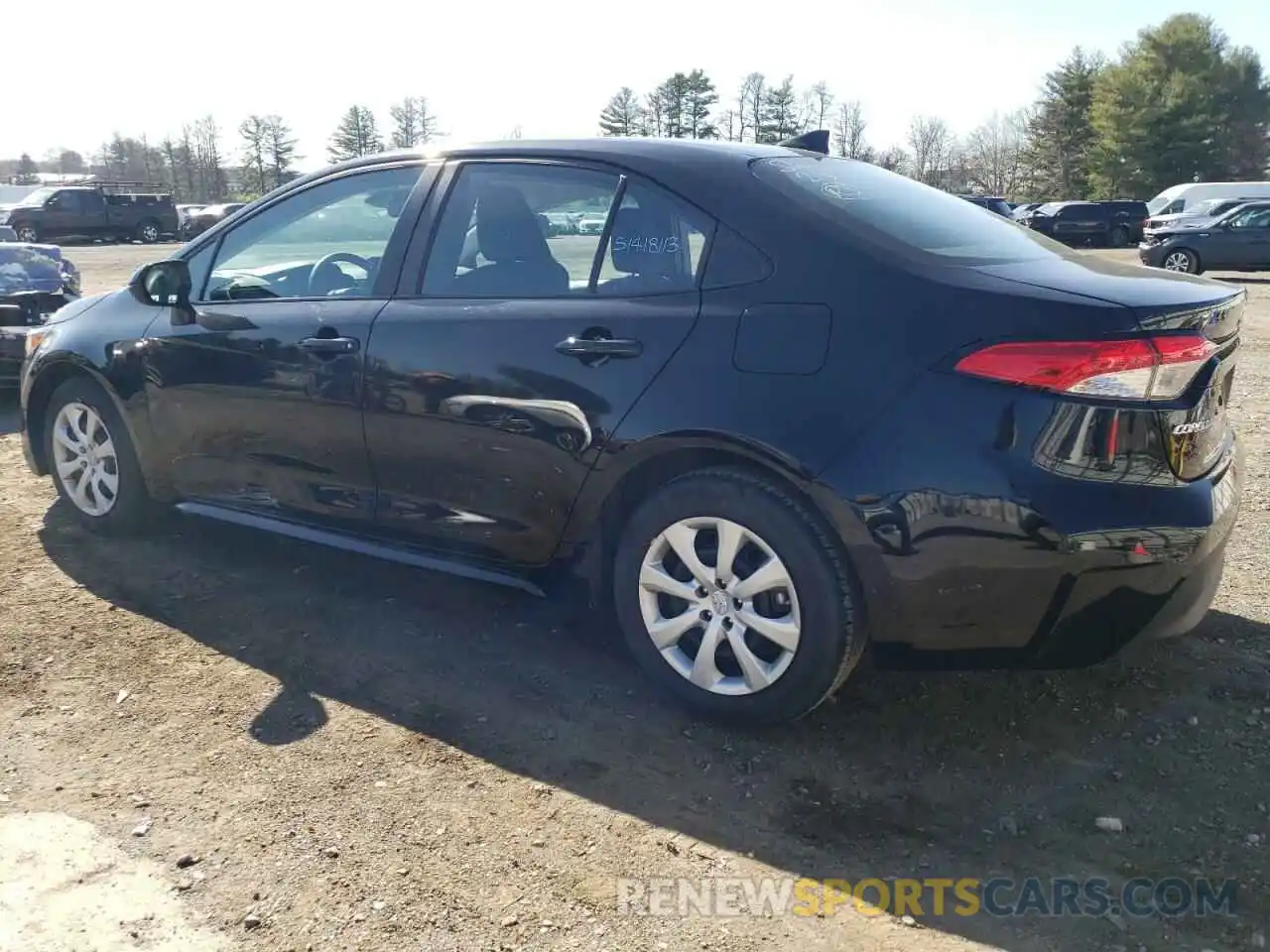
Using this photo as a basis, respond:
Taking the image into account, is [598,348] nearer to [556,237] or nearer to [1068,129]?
[556,237]

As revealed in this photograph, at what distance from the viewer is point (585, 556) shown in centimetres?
343

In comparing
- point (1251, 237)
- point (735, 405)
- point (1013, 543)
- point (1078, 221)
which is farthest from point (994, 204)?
point (1078, 221)

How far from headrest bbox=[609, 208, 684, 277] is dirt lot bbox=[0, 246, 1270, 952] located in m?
1.34

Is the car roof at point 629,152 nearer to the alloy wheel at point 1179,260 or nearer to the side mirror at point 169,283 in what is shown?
the side mirror at point 169,283

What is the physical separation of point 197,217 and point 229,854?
42.5 meters

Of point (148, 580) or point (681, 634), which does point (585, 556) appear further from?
point (148, 580)

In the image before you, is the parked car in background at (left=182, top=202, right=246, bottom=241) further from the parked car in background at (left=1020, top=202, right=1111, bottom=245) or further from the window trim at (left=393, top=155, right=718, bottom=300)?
the window trim at (left=393, top=155, right=718, bottom=300)

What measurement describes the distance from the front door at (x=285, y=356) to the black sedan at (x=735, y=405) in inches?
0.5

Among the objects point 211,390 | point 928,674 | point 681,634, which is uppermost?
point 211,390

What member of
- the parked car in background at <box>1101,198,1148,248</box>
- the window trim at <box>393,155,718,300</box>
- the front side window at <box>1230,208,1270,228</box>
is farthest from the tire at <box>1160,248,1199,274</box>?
the window trim at <box>393,155,718,300</box>

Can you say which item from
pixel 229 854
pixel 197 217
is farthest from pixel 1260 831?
pixel 197 217

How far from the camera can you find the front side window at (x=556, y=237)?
3.24 m

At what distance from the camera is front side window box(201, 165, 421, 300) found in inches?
153

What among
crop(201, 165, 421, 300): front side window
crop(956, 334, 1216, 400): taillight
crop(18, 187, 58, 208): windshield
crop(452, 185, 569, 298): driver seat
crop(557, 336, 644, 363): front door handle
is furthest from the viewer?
crop(18, 187, 58, 208): windshield
